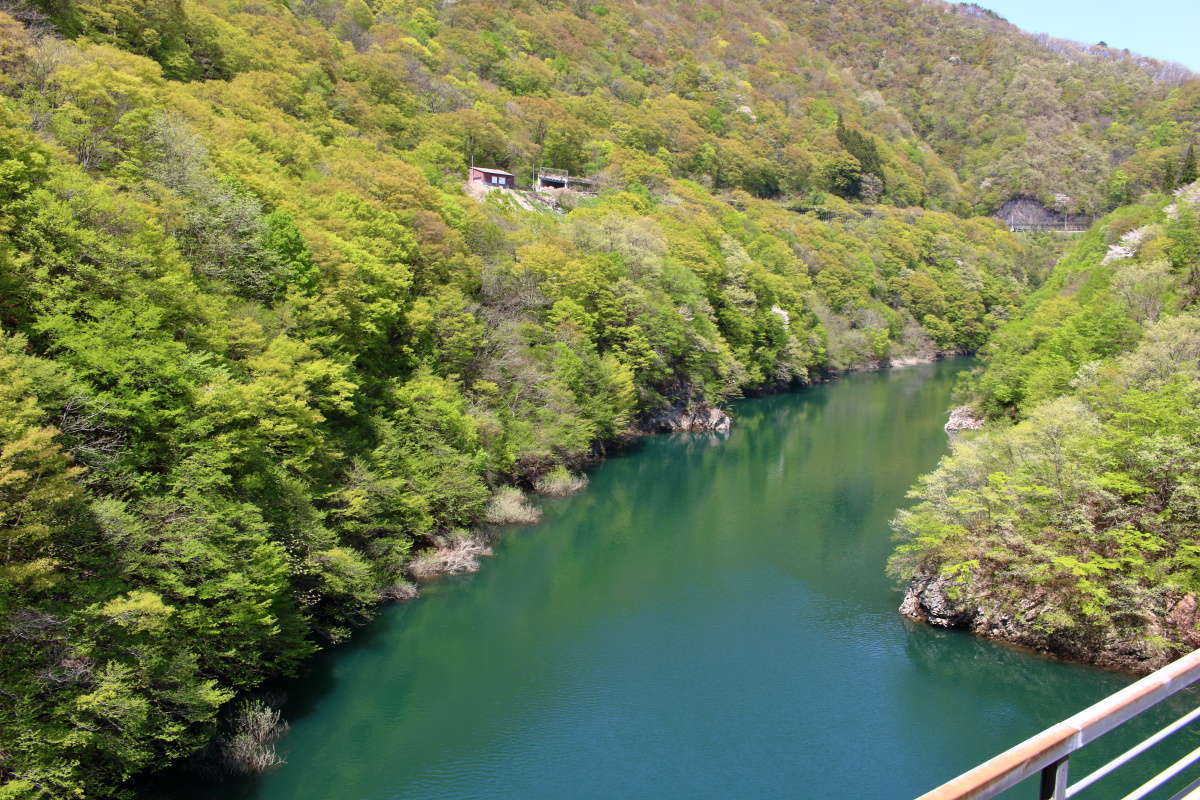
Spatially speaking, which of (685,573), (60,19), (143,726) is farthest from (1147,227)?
(60,19)

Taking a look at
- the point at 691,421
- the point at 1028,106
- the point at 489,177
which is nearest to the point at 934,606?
the point at 691,421

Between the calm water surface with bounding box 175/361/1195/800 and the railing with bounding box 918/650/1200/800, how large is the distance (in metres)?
16.2

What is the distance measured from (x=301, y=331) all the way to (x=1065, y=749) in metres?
26.4

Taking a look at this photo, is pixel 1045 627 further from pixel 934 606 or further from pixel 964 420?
pixel 964 420

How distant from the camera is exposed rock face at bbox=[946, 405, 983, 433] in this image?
51.3 metres

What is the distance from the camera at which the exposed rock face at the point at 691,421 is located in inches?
2197

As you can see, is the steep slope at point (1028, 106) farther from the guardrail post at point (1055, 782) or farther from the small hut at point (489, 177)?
the guardrail post at point (1055, 782)

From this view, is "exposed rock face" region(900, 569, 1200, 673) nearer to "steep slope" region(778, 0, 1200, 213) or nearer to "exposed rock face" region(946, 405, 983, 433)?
"exposed rock face" region(946, 405, 983, 433)

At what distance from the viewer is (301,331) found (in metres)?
26.1

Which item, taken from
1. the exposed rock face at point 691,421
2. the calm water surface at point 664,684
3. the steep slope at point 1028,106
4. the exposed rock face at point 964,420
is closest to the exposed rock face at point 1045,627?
the calm water surface at point 664,684

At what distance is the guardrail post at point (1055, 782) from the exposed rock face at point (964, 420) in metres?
52.3

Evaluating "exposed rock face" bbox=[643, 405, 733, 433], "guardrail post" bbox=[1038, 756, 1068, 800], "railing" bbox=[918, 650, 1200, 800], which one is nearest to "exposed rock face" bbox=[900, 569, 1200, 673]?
"railing" bbox=[918, 650, 1200, 800]

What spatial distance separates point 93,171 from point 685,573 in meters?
26.3

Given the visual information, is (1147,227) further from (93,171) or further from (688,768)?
(93,171)
